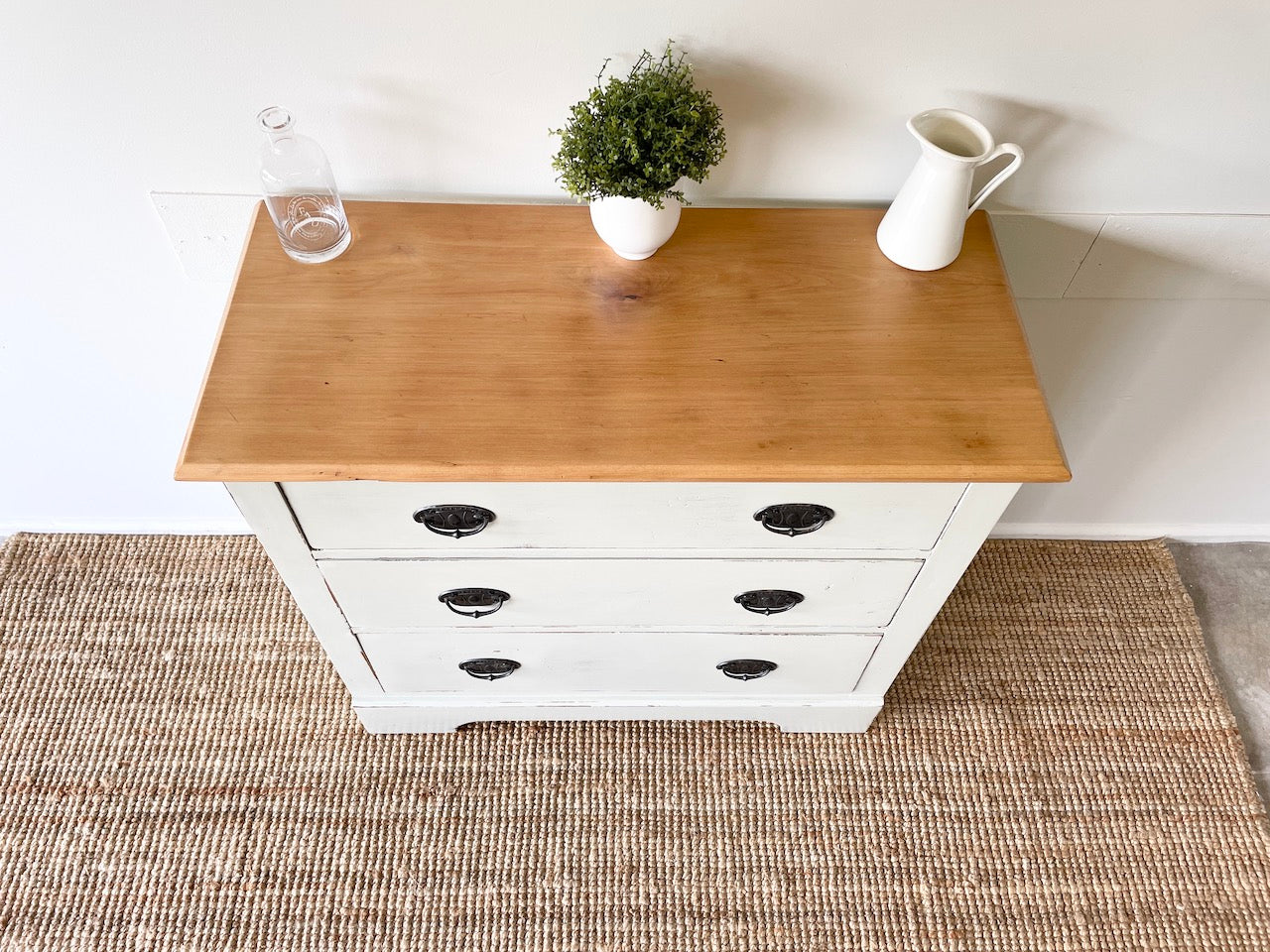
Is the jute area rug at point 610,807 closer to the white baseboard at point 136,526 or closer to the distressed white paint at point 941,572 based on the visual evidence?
the white baseboard at point 136,526

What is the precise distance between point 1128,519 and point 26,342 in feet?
6.89

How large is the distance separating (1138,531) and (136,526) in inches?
83.2

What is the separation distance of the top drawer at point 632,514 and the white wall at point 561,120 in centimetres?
46

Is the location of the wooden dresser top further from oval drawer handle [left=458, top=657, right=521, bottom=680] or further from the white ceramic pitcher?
oval drawer handle [left=458, top=657, right=521, bottom=680]

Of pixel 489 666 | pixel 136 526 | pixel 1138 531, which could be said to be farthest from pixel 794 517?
pixel 136 526

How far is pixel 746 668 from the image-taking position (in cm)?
140

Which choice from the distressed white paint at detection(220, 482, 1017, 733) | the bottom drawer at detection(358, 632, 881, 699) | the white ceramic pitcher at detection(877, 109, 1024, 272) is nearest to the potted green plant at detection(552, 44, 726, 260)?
the white ceramic pitcher at detection(877, 109, 1024, 272)

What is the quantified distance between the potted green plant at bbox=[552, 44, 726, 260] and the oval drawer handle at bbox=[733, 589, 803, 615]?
1.70 feet

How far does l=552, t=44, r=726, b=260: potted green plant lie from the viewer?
37.4 inches

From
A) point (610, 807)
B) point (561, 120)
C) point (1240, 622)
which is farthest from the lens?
point (1240, 622)

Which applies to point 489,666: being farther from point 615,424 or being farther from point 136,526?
point 136,526

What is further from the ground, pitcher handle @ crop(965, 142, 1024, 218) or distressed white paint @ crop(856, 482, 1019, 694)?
pitcher handle @ crop(965, 142, 1024, 218)

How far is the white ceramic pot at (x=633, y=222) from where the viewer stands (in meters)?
1.02

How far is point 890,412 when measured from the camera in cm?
97
